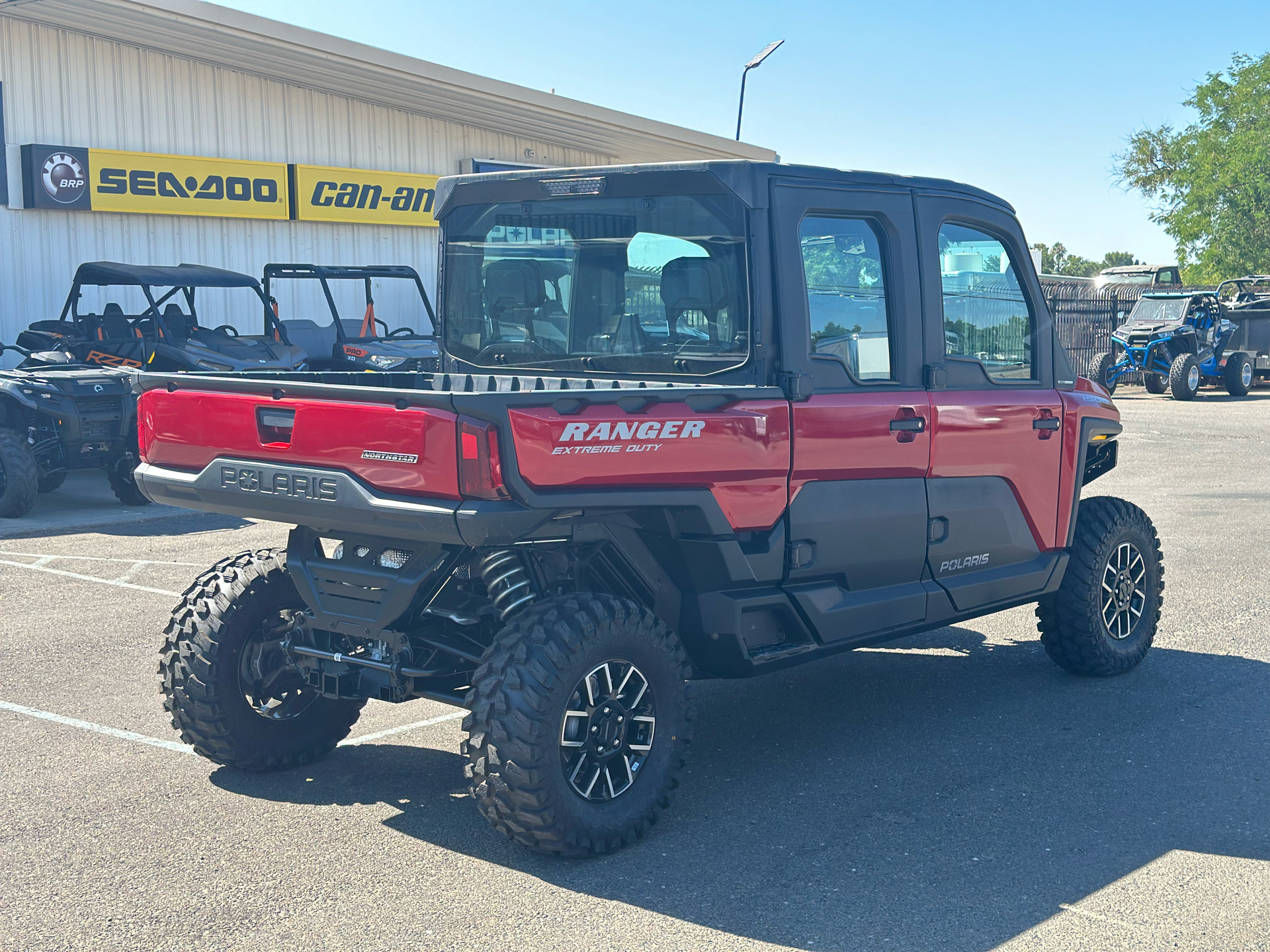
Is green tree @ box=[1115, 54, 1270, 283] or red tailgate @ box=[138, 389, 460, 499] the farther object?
green tree @ box=[1115, 54, 1270, 283]

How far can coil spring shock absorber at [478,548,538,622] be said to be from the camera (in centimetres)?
446

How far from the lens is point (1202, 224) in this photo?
46250 mm

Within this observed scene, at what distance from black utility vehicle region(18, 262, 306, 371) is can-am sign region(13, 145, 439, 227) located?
6.97ft

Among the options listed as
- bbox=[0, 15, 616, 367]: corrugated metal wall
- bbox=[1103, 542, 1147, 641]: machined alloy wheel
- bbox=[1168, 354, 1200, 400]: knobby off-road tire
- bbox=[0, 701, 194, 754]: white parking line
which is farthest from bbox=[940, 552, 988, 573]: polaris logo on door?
bbox=[1168, 354, 1200, 400]: knobby off-road tire

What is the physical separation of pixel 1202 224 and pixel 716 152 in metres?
26.9

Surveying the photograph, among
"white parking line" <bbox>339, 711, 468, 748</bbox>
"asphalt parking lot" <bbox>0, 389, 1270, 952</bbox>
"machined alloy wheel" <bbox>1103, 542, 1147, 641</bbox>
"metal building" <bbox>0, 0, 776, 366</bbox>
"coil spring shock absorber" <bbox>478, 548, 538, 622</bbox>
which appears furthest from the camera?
"metal building" <bbox>0, 0, 776, 366</bbox>

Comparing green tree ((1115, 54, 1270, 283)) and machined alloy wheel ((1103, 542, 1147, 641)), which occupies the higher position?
green tree ((1115, 54, 1270, 283))

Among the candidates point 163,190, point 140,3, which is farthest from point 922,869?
point 163,190

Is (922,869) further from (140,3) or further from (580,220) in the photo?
(140,3)

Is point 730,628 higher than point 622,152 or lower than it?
lower

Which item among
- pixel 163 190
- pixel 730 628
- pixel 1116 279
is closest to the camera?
pixel 730 628

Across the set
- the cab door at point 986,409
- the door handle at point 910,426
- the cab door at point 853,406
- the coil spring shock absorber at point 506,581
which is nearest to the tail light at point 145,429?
the coil spring shock absorber at point 506,581

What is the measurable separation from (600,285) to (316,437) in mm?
1471

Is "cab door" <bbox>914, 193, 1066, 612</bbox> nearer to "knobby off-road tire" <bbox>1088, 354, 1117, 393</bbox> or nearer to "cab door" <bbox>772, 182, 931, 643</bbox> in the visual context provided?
"cab door" <bbox>772, 182, 931, 643</bbox>
